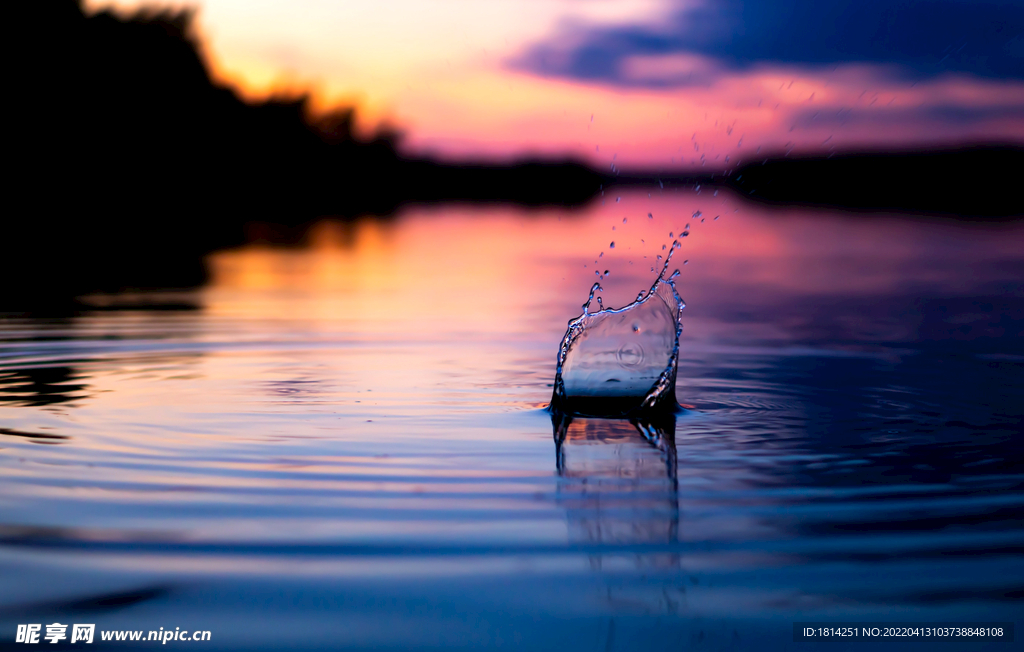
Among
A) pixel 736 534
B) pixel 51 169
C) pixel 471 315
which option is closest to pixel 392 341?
pixel 471 315

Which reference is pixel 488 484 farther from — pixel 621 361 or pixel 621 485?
pixel 621 361

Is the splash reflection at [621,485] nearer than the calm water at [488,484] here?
No

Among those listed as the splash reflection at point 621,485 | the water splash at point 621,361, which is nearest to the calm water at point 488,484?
the splash reflection at point 621,485

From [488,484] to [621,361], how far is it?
2318mm

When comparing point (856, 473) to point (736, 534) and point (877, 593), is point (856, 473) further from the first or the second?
point (877, 593)

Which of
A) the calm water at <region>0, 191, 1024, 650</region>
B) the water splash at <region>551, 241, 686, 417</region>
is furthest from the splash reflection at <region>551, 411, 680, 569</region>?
the water splash at <region>551, 241, 686, 417</region>

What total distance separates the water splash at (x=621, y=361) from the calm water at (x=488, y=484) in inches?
11.9

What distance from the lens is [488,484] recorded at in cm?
407

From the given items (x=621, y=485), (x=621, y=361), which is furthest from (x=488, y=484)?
(x=621, y=361)

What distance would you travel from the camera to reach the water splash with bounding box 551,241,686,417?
5.96m

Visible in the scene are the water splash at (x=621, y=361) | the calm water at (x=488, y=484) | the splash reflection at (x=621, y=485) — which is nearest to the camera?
the calm water at (x=488, y=484)

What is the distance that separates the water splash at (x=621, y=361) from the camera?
596 centimetres

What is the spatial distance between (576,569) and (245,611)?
912 mm

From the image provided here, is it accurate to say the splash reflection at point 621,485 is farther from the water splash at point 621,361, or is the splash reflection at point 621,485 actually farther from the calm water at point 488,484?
the water splash at point 621,361
